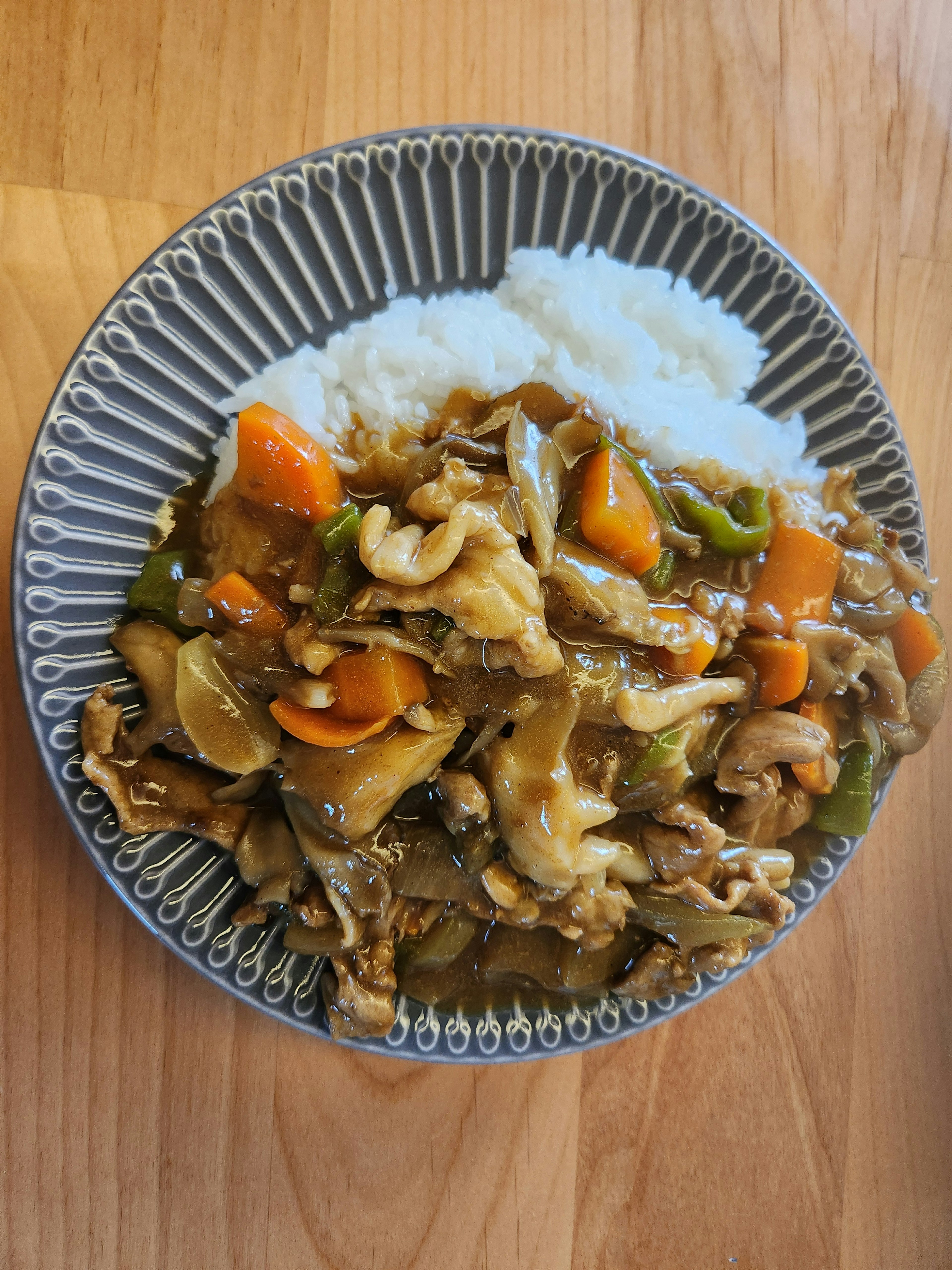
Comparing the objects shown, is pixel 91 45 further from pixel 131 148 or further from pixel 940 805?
pixel 940 805

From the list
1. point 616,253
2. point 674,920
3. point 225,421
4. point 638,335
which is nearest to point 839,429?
point 638,335

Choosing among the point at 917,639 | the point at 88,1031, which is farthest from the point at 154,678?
the point at 917,639

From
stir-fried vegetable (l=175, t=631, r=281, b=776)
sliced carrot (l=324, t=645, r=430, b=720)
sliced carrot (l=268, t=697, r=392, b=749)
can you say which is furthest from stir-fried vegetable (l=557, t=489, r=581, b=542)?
stir-fried vegetable (l=175, t=631, r=281, b=776)

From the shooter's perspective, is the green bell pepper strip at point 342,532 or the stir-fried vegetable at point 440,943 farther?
the stir-fried vegetable at point 440,943

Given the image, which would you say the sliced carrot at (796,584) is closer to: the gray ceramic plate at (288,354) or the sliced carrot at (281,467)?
the gray ceramic plate at (288,354)

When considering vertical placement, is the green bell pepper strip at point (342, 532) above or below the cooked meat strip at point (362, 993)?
above

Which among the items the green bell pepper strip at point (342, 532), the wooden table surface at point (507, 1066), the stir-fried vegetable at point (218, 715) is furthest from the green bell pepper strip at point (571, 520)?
the wooden table surface at point (507, 1066)

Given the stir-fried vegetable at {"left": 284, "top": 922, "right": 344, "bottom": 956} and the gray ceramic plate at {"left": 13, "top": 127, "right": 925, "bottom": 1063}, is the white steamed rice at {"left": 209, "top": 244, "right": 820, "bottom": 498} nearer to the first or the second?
the gray ceramic plate at {"left": 13, "top": 127, "right": 925, "bottom": 1063}
